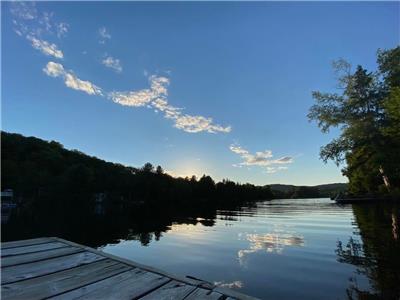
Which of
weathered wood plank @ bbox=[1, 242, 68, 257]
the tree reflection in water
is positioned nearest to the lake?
the tree reflection in water

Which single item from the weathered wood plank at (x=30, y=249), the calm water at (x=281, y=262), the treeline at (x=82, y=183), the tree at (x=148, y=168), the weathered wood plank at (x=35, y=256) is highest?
the tree at (x=148, y=168)

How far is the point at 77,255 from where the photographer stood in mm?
4965

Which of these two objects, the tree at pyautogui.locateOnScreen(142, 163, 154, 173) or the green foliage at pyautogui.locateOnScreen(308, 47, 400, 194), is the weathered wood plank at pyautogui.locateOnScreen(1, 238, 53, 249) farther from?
the tree at pyautogui.locateOnScreen(142, 163, 154, 173)

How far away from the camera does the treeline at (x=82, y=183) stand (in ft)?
291

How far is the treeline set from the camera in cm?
8875

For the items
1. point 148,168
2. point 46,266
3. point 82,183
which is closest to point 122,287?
point 46,266

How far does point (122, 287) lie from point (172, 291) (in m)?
0.58

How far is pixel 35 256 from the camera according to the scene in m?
4.84

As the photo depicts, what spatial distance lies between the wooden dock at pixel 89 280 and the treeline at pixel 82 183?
73.0 m

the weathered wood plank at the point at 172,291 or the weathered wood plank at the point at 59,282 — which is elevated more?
the weathered wood plank at the point at 59,282

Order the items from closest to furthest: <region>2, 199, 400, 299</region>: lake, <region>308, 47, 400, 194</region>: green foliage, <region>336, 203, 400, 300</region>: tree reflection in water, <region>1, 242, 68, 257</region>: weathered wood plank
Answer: <region>1, 242, 68, 257</region>: weathered wood plank → <region>336, 203, 400, 300</region>: tree reflection in water → <region>2, 199, 400, 299</region>: lake → <region>308, 47, 400, 194</region>: green foliage

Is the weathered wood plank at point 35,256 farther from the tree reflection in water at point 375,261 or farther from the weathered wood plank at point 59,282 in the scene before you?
the tree reflection in water at point 375,261

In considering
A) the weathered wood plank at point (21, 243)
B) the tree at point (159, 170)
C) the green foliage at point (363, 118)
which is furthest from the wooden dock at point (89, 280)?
the tree at point (159, 170)

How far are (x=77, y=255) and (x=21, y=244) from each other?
68.6 inches
